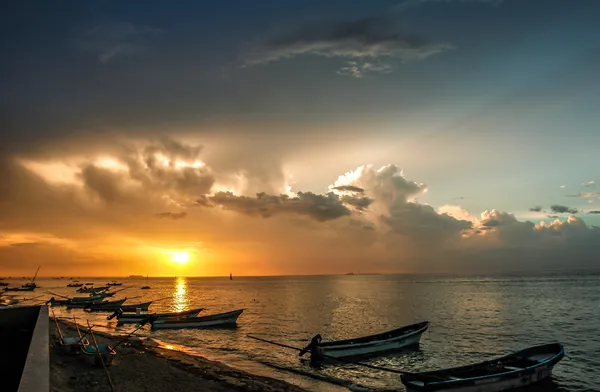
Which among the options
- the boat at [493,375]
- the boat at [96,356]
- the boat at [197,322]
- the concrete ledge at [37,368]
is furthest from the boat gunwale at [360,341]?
the boat at [197,322]

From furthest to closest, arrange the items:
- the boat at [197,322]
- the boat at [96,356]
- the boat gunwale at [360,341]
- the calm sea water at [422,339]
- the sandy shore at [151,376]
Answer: the boat at [197,322] < the boat gunwale at [360,341] < the calm sea water at [422,339] < the boat at [96,356] < the sandy shore at [151,376]

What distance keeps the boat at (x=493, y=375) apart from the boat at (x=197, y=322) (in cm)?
3309

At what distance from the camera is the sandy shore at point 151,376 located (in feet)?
54.9

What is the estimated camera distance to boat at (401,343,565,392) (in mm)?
18109

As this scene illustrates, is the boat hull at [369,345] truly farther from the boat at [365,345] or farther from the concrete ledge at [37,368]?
the concrete ledge at [37,368]

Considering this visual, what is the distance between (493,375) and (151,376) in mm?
18023

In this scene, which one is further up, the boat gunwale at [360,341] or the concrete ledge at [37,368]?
the concrete ledge at [37,368]

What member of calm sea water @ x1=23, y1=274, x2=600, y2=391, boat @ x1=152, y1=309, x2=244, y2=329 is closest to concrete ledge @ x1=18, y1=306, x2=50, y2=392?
calm sea water @ x1=23, y1=274, x2=600, y2=391

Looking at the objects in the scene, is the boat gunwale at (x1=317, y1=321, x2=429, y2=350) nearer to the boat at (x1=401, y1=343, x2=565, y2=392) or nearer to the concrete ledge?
the boat at (x1=401, y1=343, x2=565, y2=392)

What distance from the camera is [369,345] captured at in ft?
97.0

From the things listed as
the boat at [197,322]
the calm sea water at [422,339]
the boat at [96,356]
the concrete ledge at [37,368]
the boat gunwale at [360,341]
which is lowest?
the calm sea water at [422,339]

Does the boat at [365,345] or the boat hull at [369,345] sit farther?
the boat hull at [369,345]

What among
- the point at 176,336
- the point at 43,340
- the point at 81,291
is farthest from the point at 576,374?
the point at 81,291

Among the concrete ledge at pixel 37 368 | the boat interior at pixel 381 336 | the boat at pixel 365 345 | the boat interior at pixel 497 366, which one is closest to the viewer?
the concrete ledge at pixel 37 368
